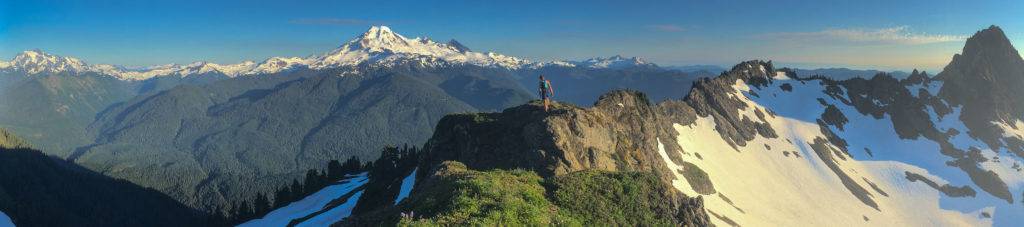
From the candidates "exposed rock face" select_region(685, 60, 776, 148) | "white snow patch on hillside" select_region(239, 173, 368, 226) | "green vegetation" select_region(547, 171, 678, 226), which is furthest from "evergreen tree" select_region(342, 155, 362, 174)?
"green vegetation" select_region(547, 171, 678, 226)

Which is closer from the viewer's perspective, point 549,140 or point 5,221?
point 549,140

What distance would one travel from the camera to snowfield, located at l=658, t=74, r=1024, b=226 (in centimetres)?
9981

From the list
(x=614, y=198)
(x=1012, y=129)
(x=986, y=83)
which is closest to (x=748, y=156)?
(x=614, y=198)

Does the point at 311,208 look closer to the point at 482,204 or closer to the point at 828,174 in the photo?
the point at 482,204

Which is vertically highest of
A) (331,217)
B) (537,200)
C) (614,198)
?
(537,200)

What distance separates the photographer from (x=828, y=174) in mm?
124375

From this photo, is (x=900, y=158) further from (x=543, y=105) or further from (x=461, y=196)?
(x=461, y=196)

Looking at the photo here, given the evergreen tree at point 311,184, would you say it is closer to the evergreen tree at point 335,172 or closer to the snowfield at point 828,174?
the evergreen tree at point 335,172

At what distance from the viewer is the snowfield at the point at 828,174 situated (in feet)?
327

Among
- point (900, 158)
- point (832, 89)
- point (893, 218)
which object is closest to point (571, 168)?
point (893, 218)

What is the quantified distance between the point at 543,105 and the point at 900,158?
411ft

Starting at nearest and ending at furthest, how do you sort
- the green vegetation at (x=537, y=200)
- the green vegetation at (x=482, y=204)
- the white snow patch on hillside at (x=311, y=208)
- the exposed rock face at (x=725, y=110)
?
the green vegetation at (x=482, y=204)
the green vegetation at (x=537, y=200)
the white snow patch on hillside at (x=311, y=208)
the exposed rock face at (x=725, y=110)

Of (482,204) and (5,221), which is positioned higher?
(482,204)

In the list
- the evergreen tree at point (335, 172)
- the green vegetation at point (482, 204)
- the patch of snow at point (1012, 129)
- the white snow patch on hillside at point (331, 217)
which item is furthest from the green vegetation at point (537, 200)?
the patch of snow at point (1012, 129)
